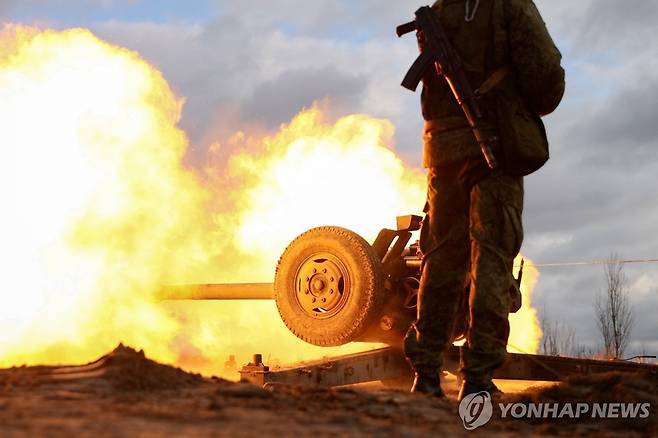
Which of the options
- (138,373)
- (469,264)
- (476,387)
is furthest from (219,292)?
(138,373)

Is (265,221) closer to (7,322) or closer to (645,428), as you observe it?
(7,322)

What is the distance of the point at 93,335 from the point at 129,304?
680mm

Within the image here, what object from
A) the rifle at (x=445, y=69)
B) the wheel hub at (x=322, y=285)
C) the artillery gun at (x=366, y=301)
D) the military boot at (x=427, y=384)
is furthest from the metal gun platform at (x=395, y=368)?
the rifle at (x=445, y=69)

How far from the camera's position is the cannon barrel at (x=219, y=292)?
1152 centimetres

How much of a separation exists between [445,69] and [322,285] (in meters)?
3.72

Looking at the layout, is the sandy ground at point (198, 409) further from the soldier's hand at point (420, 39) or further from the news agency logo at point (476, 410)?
the soldier's hand at point (420, 39)

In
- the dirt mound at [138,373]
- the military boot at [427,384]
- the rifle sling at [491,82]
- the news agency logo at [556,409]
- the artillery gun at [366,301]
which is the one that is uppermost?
the rifle sling at [491,82]

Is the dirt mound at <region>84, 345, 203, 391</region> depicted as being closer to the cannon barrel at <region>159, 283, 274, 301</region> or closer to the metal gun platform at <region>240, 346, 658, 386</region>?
the metal gun platform at <region>240, 346, 658, 386</region>

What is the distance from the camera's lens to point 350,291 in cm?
929

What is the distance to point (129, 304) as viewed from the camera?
14.2 meters

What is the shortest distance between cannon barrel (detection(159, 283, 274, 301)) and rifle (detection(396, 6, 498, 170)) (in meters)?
5.42

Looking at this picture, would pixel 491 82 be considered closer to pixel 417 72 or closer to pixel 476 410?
pixel 417 72

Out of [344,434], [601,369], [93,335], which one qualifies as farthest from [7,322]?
[344,434]

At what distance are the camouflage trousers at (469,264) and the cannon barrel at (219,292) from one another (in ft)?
17.1
